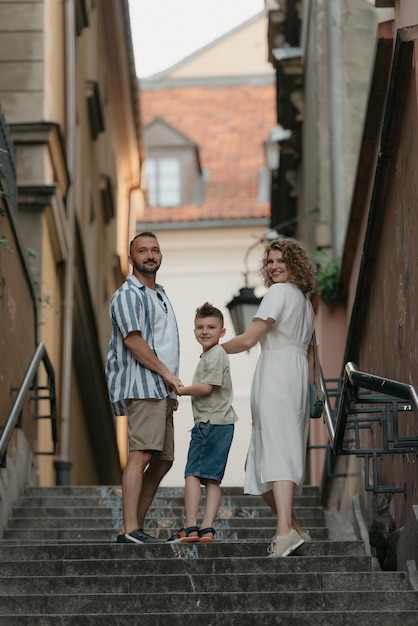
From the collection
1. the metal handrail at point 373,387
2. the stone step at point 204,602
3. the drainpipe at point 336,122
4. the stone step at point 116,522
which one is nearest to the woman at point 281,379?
the metal handrail at point 373,387

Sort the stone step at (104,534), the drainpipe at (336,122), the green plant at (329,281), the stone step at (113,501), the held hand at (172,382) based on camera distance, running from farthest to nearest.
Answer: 1. the drainpipe at (336,122)
2. the green plant at (329,281)
3. the stone step at (113,501)
4. the stone step at (104,534)
5. the held hand at (172,382)

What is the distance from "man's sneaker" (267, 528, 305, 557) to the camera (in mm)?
8258

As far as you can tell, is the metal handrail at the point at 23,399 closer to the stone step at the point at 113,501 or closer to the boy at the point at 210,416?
the stone step at the point at 113,501

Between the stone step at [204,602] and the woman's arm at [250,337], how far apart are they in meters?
1.69

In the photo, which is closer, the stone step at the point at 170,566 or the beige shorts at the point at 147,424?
the stone step at the point at 170,566

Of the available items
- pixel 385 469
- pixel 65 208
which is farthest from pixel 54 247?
pixel 385 469

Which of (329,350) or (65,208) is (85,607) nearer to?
(329,350)

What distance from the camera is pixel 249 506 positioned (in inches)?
433

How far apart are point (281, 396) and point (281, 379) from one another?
0.10 meters

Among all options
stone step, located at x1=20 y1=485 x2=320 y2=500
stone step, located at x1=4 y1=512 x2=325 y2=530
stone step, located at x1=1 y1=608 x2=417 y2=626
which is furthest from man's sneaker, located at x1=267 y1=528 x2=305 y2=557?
stone step, located at x1=20 y1=485 x2=320 y2=500

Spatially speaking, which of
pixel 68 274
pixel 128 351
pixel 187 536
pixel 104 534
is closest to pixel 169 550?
pixel 187 536

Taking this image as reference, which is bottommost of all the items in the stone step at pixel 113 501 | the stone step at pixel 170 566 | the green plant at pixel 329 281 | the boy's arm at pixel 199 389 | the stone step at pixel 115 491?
the stone step at pixel 170 566

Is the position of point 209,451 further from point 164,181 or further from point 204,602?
point 164,181

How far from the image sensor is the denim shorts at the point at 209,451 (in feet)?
29.5
